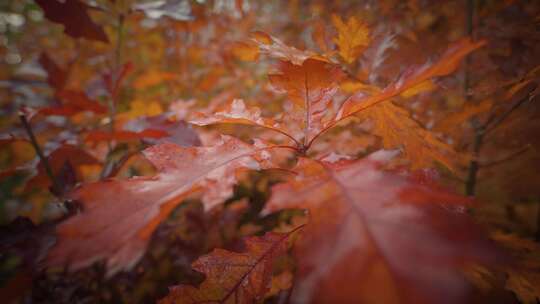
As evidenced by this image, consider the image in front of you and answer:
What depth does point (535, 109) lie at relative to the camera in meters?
0.84

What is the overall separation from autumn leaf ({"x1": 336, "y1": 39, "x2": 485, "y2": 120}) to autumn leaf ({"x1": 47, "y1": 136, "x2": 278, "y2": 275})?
0.76 ft

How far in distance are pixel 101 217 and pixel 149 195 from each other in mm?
77

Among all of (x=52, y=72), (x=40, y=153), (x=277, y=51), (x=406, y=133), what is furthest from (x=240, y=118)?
(x=52, y=72)

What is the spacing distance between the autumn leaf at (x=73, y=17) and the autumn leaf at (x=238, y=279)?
1011 millimetres

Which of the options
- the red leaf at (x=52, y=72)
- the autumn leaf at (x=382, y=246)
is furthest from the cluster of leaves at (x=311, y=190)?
the red leaf at (x=52, y=72)

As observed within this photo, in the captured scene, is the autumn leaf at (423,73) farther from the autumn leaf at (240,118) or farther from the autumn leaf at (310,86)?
the autumn leaf at (240,118)

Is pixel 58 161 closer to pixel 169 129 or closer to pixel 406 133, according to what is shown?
pixel 169 129

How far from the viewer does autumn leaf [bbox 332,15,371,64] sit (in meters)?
0.85

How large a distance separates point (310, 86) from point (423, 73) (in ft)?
0.89

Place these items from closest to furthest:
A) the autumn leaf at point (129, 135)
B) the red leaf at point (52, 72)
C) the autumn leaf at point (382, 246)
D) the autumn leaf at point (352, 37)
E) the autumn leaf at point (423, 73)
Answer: the autumn leaf at point (382, 246) < the autumn leaf at point (423, 73) < the autumn leaf at point (352, 37) < the autumn leaf at point (129, 135) < the red leaf at point (52, 72)

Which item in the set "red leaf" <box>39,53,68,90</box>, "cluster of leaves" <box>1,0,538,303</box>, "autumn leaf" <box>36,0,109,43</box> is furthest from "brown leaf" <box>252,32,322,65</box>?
"red leaf" <box>39,53,68,90</box>

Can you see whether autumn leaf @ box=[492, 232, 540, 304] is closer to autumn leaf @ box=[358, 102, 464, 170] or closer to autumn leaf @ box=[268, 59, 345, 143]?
autumn leaf @ box=[358, 102, 464, 170]

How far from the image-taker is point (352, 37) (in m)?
0.87

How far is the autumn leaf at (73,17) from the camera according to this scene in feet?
3.60
